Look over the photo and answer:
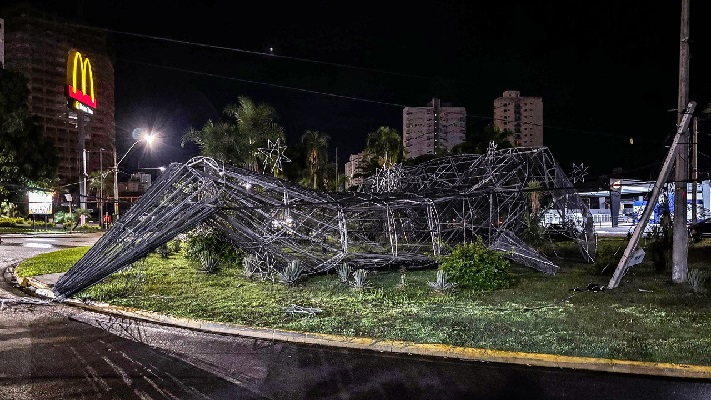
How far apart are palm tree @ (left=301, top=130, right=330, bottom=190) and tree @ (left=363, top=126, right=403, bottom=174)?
441cm

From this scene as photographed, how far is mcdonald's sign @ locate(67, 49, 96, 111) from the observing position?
31.0 meters

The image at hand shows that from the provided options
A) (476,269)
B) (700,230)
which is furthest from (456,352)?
(700,230)

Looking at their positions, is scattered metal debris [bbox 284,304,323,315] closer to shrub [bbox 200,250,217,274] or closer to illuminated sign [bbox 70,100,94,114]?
shrub [bbox 200,250,217,274]

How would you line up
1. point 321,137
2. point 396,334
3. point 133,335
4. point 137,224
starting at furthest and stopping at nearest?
point 321,137, point 137,224, point 133,335, point 396,334

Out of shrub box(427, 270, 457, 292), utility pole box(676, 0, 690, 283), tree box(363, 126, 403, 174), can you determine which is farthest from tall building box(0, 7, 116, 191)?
utility pole box(676, 0, 690, 283)

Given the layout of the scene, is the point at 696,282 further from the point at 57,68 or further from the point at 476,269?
the point at 57,68

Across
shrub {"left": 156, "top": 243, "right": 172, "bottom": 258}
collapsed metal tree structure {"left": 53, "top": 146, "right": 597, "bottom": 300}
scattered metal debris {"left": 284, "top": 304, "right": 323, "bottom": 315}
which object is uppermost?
collapsed metal tree structure {"left": 53, "top": 146, "right": 597, "bottom": 300}

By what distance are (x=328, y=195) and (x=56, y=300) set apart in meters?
7.33

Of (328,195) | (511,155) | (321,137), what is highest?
(321,137)

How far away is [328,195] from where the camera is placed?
16.5 m

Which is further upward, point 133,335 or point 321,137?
point 321,137

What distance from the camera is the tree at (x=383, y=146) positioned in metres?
55.2

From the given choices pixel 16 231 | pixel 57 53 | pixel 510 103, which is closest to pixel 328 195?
pixel 16 231

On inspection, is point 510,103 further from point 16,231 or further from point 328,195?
point 328,195
